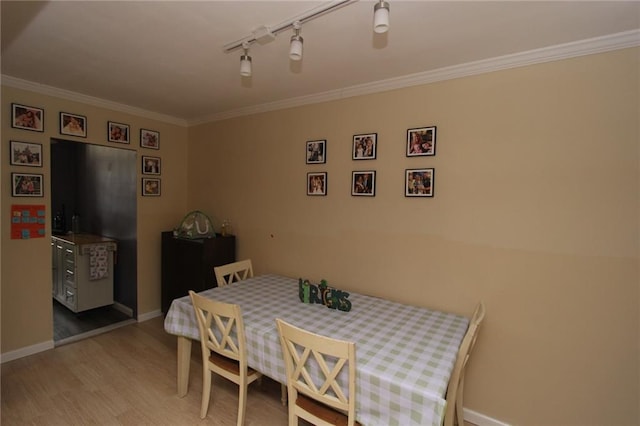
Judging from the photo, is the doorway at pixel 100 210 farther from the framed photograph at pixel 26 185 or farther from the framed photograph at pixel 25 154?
the framed photograph at pixel 26 185

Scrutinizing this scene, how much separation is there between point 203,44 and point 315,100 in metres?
1.16

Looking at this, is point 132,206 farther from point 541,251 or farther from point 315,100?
point 541,251

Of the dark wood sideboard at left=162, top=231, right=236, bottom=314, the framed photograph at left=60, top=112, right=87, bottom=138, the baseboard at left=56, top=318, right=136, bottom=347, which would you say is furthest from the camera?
the dark wood sideboard at left=162, top=231, right=236, bottom=314

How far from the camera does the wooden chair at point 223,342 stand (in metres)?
1.79

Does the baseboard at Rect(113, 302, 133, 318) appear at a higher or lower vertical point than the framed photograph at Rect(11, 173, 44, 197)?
lower

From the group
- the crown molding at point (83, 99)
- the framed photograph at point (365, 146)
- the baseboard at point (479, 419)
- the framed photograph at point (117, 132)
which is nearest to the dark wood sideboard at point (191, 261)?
the framed photograph at point (117, 132)

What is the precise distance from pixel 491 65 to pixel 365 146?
1.03 metres

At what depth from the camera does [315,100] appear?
2.84 m

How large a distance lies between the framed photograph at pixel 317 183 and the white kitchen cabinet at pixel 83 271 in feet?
9.04

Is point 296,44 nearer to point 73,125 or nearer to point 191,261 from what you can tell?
point 191,261

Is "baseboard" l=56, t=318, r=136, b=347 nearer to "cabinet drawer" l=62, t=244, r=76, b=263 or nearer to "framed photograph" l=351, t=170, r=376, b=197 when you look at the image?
"cabinet drawer" l=62, t=244, r=76, b=263

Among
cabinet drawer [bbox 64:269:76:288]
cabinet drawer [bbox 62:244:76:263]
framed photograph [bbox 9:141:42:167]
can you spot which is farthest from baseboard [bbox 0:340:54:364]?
framed photograph [bbox 9:141:42:167]

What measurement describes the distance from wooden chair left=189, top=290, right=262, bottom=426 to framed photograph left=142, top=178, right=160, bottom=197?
2217 millimetres

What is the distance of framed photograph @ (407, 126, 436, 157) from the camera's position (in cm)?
227
